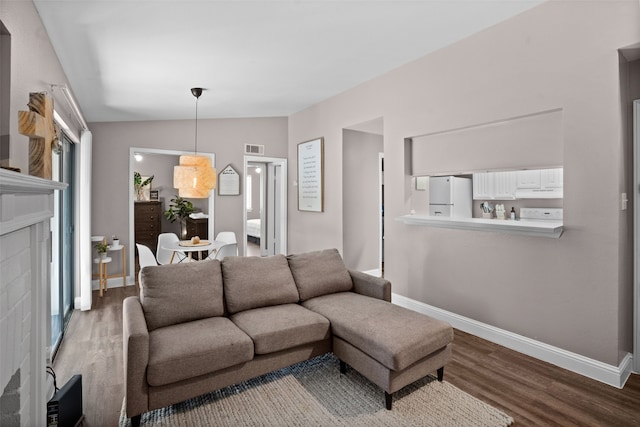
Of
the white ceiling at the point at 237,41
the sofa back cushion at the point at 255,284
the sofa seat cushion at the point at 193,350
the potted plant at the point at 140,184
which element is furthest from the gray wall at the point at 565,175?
the potted plant at the point at 140,184

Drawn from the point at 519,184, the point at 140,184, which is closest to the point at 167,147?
the point at 140,184

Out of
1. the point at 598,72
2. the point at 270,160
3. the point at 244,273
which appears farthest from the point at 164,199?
the point at 598,72

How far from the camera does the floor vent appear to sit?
571 centimetres

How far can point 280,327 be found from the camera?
2.30 meters

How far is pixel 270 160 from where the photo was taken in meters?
5.90

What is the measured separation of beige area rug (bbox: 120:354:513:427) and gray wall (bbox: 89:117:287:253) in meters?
3.55

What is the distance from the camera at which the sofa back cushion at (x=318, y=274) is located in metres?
2.94

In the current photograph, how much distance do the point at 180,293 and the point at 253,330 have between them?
59 centimetres

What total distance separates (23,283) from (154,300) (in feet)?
3.17

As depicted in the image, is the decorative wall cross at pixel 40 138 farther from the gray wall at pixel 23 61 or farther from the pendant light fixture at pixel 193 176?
the pendant light fixture at pixel 193 176

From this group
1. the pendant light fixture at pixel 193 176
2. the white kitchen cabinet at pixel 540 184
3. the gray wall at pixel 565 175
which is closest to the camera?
the gray wall at pixel 565 175

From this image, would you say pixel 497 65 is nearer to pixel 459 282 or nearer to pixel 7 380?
pixel 459 282

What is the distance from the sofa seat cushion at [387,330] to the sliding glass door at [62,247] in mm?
2307

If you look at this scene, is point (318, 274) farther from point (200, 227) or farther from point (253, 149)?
point (200, 227)
